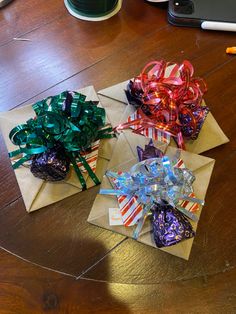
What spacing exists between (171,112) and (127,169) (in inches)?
4.6

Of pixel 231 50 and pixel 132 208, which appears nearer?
pixel 132 208

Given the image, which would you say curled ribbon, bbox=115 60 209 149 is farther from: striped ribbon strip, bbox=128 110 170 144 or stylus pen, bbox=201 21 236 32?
stylus pen, bbox=201 21 236 32

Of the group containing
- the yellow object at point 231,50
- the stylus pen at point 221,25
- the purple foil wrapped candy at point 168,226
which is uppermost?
the stylus pen at point 221,25

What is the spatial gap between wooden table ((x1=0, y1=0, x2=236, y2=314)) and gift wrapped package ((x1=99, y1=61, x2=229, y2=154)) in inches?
1.3

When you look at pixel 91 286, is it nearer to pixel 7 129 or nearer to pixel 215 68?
pixel 7 129

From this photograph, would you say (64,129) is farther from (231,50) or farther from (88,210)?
(231,50)

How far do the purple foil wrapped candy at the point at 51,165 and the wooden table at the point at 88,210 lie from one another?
0.05 metres

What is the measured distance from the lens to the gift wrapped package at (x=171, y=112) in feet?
1.81

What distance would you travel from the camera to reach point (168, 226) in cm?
48

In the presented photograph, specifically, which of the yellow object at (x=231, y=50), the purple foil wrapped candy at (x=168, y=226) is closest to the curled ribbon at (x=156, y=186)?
the purple foil wrapped candy at (x=168, y=226)

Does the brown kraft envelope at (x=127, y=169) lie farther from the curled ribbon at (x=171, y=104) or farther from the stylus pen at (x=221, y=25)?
the stylus pen at (x=221, y=25)

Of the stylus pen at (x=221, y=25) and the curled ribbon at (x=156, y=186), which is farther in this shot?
the stylus pen at (x=221, y=25)

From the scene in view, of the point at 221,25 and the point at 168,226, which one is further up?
the point at 221,25

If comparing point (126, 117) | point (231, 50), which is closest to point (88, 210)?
point (126, 117)
